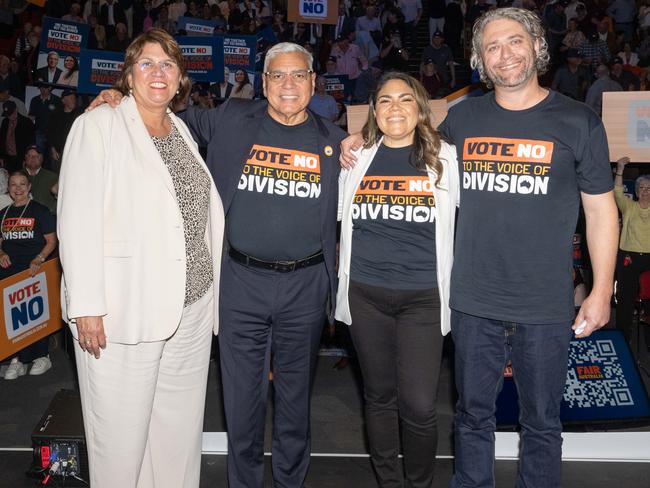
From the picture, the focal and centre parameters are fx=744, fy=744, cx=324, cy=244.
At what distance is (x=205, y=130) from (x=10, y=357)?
3.68 m

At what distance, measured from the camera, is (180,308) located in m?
2.91

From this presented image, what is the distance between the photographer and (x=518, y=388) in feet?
10.0

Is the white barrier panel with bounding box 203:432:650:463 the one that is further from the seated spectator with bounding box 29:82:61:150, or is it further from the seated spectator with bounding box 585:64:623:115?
the seated spectator with bounding box 29:82:61:150

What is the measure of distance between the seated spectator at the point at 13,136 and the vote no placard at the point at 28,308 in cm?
518

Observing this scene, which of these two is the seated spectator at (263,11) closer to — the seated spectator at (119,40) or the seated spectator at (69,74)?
the seated spectator at (119,40)

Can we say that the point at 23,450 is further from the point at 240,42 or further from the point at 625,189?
the point at 240,42

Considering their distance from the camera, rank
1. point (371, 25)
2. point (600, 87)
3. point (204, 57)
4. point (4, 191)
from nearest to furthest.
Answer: point (4, 191) < point (600, 87) < point (204, 57) < point (371, 25)

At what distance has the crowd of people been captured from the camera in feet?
9.24

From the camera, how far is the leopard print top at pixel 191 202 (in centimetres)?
295

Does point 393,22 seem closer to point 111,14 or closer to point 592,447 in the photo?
point 111,14

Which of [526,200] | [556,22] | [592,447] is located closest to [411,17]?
[556,22]

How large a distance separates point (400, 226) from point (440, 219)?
17cm

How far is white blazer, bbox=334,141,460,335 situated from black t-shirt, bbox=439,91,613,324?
0.28ft

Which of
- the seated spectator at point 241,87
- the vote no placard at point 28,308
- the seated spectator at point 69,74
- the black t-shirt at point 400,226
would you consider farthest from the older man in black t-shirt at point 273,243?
the seated spectator at point 241,87
